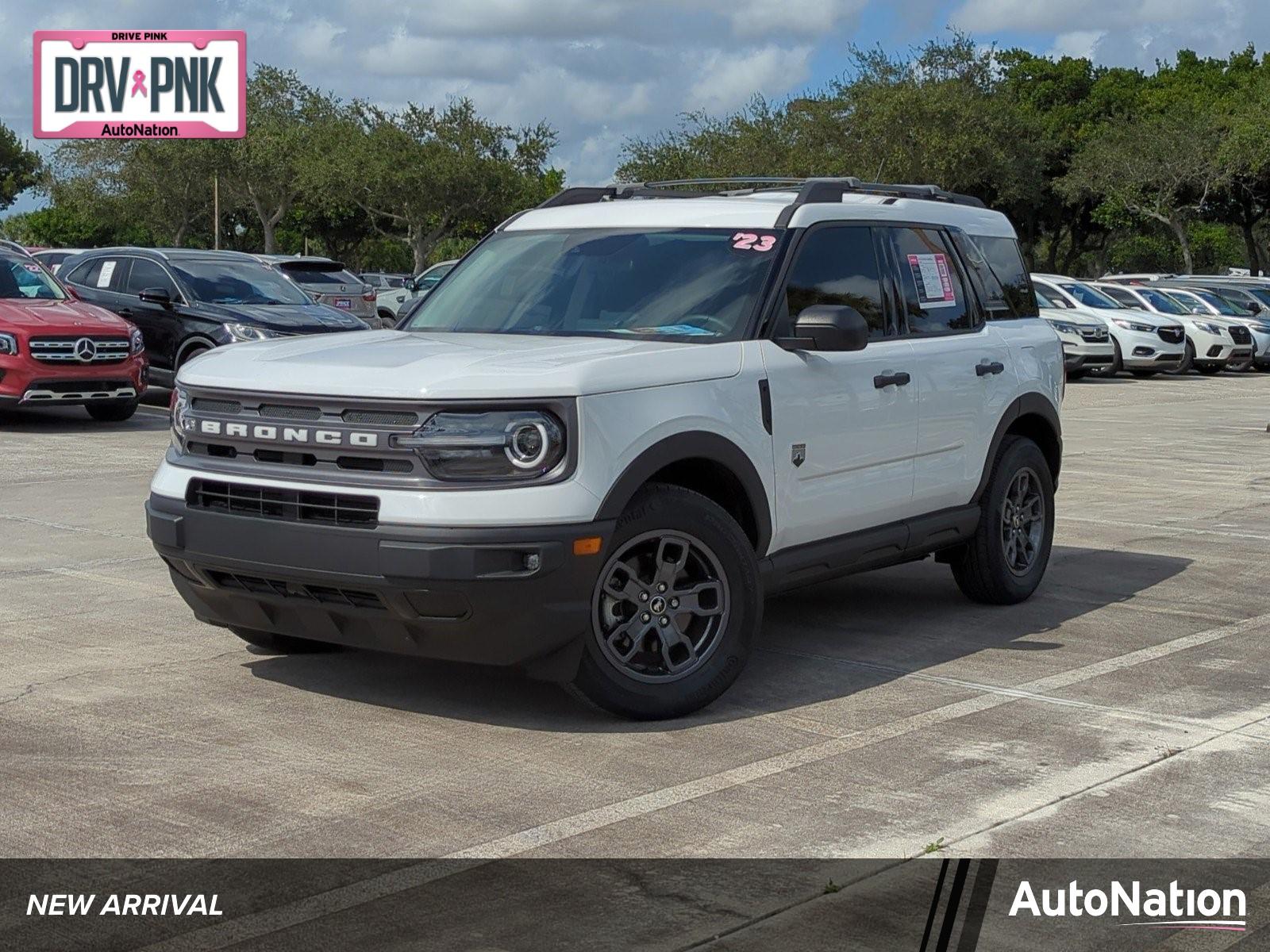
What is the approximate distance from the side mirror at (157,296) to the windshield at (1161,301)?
67.4 feet

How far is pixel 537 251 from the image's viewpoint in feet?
23.7

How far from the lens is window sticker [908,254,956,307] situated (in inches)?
295

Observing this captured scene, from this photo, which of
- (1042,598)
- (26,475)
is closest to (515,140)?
(26,475)

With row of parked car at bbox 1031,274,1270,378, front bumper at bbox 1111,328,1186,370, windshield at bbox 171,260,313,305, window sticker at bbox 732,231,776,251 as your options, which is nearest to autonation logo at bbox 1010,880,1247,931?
window sticker at bbox 732,231,776,251

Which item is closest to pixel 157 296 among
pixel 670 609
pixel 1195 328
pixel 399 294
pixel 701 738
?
pixel 670 609

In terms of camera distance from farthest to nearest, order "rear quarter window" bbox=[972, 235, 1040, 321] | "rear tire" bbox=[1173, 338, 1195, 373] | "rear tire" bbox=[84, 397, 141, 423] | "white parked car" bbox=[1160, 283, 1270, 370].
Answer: "white parked car" bbox=[1160, 283, 1270, 370] → "rear tire" bbox=[1173, 338, 1195, 373] → "rear tire" bbox=[84, 397, 141, 423] → "rear quarter window" bbox=[972, 235, 1040, 321]

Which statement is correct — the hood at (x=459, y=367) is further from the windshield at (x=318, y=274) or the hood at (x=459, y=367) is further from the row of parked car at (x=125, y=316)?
the windshield at (x=318, y=274)

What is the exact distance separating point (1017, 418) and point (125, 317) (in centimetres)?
1252

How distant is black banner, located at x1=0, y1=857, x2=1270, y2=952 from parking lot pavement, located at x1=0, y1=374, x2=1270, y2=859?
0.47 feet

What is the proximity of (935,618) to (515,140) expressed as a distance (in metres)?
54.8

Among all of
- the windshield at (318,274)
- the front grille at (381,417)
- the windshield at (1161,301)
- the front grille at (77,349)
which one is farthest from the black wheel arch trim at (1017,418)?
the windshield at (1161,301)

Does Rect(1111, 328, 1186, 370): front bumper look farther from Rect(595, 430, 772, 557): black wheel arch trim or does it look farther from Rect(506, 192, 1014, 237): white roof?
Rect(595, 430, 772, 557): black wheel arch trim

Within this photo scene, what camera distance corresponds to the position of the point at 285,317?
682 inches

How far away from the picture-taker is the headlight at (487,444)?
5.41 m
